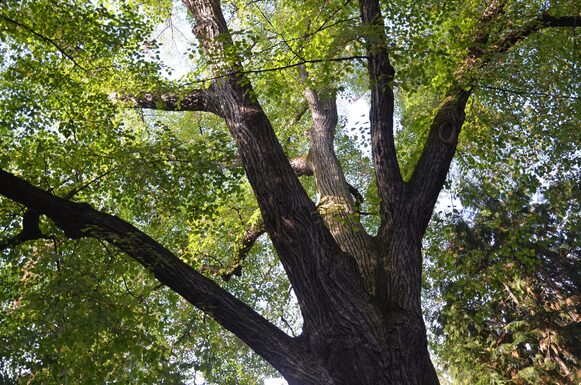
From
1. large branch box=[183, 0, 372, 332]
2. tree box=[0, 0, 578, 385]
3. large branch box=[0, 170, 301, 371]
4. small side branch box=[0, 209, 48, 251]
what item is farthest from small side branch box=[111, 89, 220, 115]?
small side branch box=[0, 209, 48, 251]

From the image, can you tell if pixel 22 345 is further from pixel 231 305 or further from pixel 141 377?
pixel 231 305

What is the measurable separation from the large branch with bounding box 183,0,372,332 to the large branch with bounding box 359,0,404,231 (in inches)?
30.3

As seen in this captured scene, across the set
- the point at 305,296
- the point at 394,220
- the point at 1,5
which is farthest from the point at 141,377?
the point at 1,5

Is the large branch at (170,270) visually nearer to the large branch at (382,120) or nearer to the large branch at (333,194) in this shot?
the large branch at (333,194)

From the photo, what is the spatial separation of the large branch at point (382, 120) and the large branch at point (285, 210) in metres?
0.77

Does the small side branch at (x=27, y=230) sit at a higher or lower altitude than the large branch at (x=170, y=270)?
higher

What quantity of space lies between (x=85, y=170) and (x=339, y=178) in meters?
3.53

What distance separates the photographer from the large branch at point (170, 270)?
4176 mm

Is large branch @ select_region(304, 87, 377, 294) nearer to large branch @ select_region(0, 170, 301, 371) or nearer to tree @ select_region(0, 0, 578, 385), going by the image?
tree @ select_region(0, 0, 578, 385)

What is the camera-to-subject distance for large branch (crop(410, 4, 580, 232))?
4.88 m

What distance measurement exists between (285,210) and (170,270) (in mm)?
1206

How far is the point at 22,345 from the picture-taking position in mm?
4363

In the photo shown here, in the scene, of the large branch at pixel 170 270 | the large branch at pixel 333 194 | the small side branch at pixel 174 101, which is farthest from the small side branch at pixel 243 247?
the large branch at pixel 170 270

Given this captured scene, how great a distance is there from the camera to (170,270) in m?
4.25
